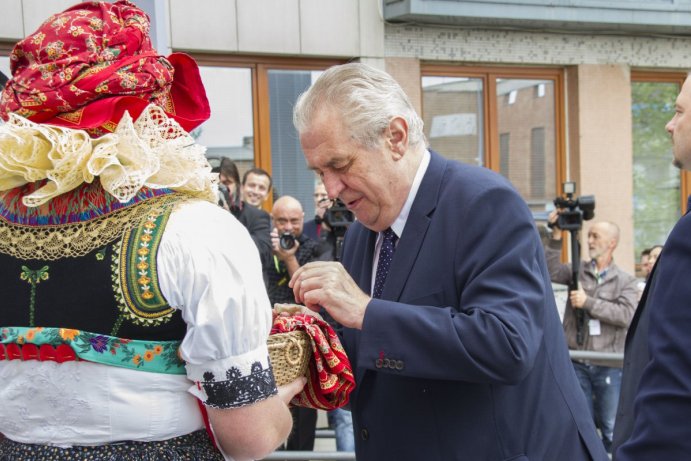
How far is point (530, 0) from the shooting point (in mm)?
8383

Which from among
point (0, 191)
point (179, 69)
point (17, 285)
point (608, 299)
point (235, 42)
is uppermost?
point (235, 42)

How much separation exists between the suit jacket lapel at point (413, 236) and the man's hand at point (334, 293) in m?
0.13

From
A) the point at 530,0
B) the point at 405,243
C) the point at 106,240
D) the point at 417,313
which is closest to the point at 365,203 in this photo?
the point at 405,243

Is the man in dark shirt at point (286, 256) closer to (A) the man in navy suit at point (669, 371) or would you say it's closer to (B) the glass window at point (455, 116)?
(B) the glass window at point (455, 116)

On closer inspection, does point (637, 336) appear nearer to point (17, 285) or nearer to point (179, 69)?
point (179, 69)

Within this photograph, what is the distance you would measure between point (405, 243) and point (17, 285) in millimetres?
960

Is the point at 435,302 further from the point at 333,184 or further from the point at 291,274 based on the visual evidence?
the point at 291,274

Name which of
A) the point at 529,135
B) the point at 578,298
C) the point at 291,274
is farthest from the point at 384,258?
the point at 529,135

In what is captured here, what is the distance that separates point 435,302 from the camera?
214 cm

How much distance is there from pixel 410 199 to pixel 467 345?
492 mm

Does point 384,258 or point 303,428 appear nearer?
point 384,258

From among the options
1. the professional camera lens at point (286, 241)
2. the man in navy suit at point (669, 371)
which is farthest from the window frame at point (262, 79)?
the man in navy suit at point (669, 371)

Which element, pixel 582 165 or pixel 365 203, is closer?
pixel 365 203

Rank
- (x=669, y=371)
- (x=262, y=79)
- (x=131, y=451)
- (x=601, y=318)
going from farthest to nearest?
(x=262, y=79), (x=601, y=318), (x=131, y=451), (x=669, y=371)
